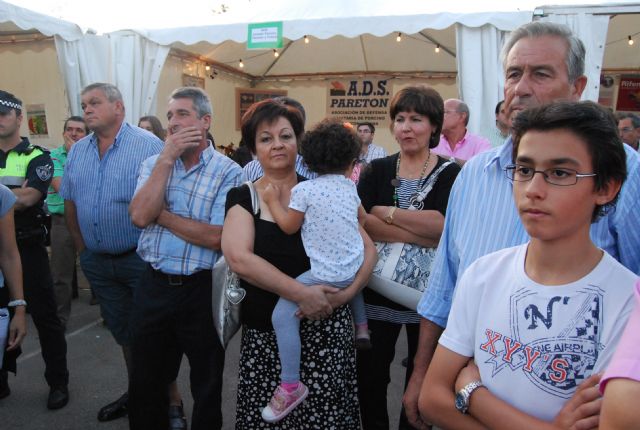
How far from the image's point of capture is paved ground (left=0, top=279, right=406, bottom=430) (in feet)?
9.82

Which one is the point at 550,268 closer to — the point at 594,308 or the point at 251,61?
the point at 594,308

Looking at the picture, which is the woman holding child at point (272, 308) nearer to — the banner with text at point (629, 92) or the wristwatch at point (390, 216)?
the wristwatch at point (390, 216)

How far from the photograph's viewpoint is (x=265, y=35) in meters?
6.14

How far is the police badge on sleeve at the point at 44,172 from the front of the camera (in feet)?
11.1

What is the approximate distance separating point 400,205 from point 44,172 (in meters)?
2.69

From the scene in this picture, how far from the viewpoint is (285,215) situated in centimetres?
201

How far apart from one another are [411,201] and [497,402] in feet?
4.28

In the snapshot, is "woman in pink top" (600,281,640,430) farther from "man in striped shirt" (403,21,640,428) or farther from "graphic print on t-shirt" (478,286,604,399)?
"man in striped shirt" (403,21,640,428)

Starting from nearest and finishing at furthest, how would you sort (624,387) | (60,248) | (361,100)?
(624,387)
(60,248)
(361,100)

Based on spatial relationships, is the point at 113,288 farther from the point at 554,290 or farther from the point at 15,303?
the point at 554,290

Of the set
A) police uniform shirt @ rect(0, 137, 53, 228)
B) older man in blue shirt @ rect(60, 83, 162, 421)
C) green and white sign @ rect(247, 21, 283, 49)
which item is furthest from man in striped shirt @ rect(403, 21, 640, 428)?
green and white sign @ rect(247, 21, 283, 49)

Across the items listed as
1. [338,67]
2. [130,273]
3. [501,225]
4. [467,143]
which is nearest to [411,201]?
[501,225]

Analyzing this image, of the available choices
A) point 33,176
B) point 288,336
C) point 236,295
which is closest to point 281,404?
point 288,336

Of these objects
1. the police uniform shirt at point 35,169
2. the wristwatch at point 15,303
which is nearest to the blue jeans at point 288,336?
the wristwatch at point 15,303
